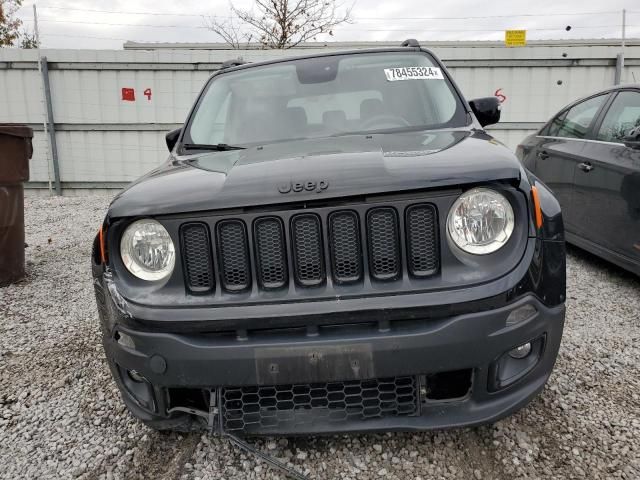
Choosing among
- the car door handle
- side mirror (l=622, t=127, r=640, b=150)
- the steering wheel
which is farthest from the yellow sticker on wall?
the steering wheel

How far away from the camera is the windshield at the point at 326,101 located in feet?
9.23

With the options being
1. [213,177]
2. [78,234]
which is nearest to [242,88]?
[213,177]

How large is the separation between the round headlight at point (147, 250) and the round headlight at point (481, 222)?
1.02 metres

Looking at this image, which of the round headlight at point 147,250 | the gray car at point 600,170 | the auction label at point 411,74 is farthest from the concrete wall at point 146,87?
the round headlight at point 147,250

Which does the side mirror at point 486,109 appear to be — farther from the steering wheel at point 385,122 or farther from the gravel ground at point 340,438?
the gravel ground at point 340,438

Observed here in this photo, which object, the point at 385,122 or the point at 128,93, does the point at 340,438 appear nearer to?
the point at 385,122

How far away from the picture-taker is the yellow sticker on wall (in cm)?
982

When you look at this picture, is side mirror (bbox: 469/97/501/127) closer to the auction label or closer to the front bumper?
the auction label

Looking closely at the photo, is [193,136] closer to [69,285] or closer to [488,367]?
[488,367]

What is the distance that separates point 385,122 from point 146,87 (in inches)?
327

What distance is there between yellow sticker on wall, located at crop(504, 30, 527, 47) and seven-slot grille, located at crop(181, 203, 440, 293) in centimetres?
953

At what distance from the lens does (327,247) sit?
1746 millimetres

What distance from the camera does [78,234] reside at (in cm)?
686

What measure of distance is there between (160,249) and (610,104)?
→ 4.09 m
